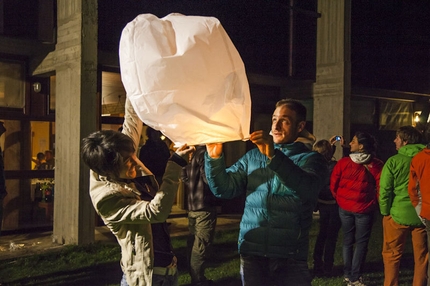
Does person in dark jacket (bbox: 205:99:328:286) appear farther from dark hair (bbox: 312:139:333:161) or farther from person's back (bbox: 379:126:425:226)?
dark hair (bbox: 312:139:333:161)

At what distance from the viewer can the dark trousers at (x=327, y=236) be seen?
6199 mm

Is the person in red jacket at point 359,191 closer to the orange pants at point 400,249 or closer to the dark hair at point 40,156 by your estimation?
the orange pants at point 400,249

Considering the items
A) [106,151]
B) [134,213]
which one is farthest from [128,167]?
[134,213]

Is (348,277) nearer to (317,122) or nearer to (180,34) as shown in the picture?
(180,34)

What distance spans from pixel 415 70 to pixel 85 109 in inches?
496

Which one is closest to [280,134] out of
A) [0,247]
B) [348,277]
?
[348,277]

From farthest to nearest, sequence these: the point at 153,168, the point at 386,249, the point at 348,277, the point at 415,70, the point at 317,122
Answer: the point at 415,70 → the point at 317,122 → the point at 153,168 → the point at 348,277 → the point at 386,249

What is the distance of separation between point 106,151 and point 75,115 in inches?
195

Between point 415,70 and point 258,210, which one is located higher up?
point 415,70

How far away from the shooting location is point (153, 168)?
22.1 ft

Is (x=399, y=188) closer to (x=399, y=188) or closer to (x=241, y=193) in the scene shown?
(x=399, y=188)

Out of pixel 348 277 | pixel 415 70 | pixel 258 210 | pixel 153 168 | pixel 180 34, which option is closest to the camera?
pixel 180 34

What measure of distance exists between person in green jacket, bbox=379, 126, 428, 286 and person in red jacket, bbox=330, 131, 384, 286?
1.44 ft

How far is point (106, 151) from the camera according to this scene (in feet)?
8.52
